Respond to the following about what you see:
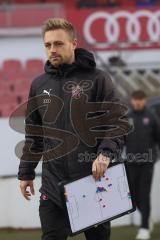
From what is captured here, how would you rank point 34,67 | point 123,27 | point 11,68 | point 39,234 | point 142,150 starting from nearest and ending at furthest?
point 142,150 < point 39,234 < point 34,67 < point 11,68 < point 123,27

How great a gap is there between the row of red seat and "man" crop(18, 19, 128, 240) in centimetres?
742

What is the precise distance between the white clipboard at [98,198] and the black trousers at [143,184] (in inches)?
143

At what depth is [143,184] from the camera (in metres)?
8.22

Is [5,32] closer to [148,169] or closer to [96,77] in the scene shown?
[148,169]

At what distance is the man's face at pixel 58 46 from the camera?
4415 mm

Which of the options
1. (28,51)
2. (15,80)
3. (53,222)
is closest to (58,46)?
(53,222)

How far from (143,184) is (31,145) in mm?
3666

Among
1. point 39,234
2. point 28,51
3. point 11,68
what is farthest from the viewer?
point 28,51

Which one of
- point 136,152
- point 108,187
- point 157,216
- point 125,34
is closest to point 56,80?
point 108,187

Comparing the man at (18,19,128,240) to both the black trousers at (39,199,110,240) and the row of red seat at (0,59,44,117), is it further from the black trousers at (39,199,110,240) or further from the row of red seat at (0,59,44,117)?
the row of red seat at (0,59,44,117)

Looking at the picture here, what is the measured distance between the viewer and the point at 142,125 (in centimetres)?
822

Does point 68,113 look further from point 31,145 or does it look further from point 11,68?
point 11,68

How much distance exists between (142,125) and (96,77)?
12.4 ft

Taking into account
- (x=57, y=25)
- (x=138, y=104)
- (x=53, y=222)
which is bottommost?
(x=138, y=104)
